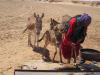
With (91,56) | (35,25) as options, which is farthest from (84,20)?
(35,25)

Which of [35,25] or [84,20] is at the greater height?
[84,20]

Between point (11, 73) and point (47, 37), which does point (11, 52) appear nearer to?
point (47, 37)

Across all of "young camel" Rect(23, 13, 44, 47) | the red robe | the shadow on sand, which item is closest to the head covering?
the red robe

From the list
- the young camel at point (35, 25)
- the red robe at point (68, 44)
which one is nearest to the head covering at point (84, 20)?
the red robe at point (68, 44)

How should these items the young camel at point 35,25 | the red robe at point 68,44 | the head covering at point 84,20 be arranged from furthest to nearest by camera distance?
the young camel at point 35,25 < the red robe at point 68,44 < the head covering at point 84,20

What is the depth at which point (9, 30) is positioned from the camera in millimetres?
13656

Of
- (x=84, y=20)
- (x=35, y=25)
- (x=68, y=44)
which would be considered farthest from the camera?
(x=35, y=25)

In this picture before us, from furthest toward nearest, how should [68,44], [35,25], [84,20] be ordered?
[35,25] < [68,44] < [84,20]

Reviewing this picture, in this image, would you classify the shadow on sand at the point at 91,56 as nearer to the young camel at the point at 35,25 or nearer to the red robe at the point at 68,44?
the red robe at the point at 68,44

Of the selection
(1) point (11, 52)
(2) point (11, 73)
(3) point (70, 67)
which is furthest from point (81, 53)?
(1) point (11, 52)

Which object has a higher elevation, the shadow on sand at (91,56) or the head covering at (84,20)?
the head covering at (84,20)

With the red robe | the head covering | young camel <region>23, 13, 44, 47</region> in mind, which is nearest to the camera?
the head covering

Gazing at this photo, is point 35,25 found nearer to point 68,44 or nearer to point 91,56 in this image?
point 68,44

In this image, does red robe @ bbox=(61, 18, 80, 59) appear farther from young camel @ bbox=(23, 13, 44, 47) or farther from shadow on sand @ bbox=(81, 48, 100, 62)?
young camel @ bbox=(23, 13, 44, 47)
